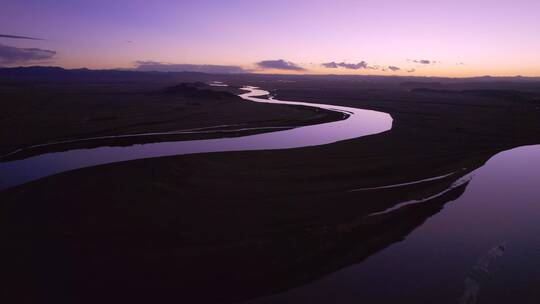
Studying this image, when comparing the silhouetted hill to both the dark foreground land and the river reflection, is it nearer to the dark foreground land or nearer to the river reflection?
the dark foreground land

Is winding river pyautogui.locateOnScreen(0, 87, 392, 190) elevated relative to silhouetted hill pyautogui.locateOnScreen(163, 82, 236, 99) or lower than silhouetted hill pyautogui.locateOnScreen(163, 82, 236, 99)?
elevated

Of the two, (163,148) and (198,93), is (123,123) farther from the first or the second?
(198,93)

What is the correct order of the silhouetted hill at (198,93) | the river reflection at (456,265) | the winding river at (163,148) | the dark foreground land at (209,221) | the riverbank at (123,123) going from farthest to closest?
the silhouetted hill at (198,93)
the riverbank at (123,123)
the winding river at (163,148)
the dark foreground land at (209,221)
the river reflection at (456,265)

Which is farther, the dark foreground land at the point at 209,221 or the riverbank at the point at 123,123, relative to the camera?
the riverbank at the point at 123,123

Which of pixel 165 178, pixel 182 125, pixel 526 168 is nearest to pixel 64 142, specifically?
pixel 182 125

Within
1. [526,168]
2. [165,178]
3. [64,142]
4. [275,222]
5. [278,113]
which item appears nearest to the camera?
[275,222]

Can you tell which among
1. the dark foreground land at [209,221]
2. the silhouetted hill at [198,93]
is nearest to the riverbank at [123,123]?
the dark foreground land at [209,221]

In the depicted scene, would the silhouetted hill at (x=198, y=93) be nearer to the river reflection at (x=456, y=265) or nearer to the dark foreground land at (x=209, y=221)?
the dark foreground land at (x=209, y=221)

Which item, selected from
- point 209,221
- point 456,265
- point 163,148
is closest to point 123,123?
point 163,148

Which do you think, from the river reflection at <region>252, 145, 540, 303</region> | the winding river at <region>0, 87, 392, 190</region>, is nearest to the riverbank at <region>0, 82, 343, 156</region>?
the winding river at <region>0, 87, 392, 190</region>

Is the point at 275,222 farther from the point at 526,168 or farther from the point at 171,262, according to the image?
the point at 526,168

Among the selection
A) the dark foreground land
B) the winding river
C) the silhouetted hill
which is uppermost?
the dark foreground land
